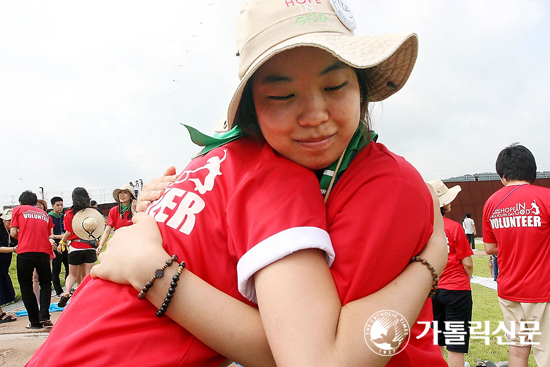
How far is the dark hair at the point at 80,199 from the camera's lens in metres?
7.72

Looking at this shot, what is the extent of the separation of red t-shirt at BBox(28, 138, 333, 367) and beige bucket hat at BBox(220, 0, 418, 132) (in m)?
0.32

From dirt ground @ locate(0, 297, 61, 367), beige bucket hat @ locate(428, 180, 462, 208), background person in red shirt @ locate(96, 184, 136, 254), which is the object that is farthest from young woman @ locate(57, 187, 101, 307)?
beige bucket hat @ locate(428, 180, 462, 208)

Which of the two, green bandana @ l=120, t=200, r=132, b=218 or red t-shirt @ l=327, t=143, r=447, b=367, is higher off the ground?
red t-shirt @ l=327, t=143, r=447, b=367

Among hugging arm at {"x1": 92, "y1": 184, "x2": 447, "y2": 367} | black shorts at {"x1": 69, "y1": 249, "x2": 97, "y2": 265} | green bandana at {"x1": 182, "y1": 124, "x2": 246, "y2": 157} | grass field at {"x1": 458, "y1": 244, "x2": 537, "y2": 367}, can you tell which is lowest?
grass field at {"x1": 458, "y1": 244, "x2": 537, "y2": 367}

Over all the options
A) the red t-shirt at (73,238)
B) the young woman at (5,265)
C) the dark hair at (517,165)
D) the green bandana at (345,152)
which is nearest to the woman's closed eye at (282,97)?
the green bandana at (345,152)

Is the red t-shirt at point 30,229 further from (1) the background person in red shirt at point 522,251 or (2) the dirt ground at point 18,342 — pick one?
(1) the background person in red shirt at point 522,251

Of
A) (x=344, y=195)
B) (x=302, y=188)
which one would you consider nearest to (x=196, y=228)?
(x=302, y=188)

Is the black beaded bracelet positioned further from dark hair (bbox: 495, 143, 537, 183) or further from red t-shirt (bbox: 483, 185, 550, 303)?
dark hair (bbox: 495, 143, 537, 183)

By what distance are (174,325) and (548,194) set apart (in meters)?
4.23

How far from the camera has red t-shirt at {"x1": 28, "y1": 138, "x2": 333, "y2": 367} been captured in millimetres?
1037

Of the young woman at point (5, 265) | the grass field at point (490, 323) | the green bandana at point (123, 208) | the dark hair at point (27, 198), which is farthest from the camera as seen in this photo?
the green bandana at point (123, 208)

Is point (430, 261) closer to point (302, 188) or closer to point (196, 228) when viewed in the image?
point (302, 188)

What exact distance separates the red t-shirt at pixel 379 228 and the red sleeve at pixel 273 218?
6 centimetres
